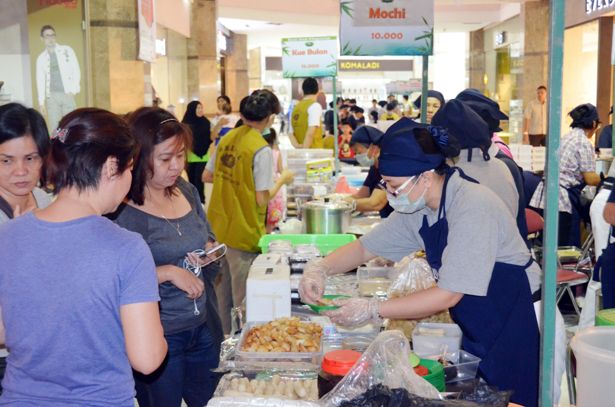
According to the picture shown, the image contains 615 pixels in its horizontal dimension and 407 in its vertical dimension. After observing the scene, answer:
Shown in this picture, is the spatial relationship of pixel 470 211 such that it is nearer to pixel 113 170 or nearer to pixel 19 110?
pixel 113 170

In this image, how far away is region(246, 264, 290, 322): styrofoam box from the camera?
2.77m

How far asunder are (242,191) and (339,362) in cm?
269

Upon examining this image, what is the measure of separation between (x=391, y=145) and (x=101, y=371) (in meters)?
1.17

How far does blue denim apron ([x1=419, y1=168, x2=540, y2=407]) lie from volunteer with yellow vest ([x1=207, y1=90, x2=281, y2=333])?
231 cm

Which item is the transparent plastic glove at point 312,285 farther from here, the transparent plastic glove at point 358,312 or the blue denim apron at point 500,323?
the blue denim apron at point 500,323

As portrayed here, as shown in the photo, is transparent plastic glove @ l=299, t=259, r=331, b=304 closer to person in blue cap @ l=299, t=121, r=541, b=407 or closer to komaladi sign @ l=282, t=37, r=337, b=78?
person in blue cap @ l=299, t=121, r=541, b=407

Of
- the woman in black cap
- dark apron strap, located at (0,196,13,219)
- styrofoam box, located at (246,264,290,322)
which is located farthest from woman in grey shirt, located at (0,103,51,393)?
the woman in black cap

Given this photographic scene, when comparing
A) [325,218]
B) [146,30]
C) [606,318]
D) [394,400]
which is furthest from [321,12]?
[394,400]

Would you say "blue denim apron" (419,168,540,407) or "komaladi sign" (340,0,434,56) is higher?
"komaladi sign" (340,0,434,56)

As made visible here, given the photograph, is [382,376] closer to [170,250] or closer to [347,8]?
[170,250]

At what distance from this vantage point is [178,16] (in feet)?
44.3

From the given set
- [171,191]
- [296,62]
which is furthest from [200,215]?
[296,62]

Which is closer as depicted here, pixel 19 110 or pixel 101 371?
pixel 101 371

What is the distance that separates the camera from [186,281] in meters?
2.68
